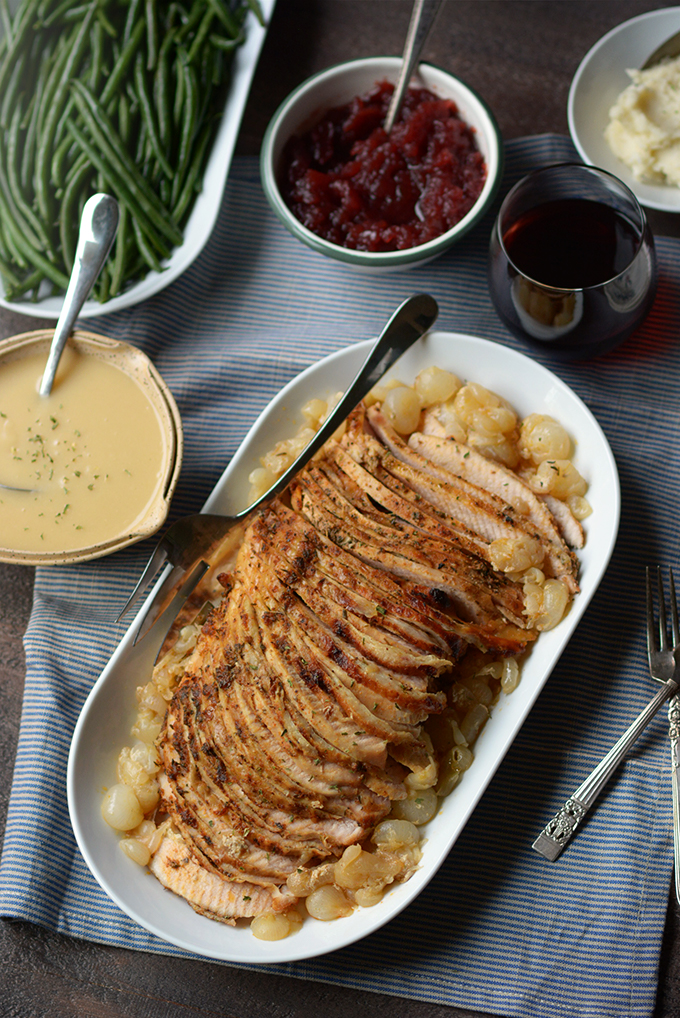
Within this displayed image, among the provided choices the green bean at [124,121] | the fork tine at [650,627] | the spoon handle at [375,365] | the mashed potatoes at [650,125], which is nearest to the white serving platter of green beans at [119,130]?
the green bean at [124,121]

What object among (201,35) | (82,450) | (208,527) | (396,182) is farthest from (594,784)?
(201,35)

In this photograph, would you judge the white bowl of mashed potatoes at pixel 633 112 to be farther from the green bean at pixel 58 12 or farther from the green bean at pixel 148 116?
the green bean at pixel 58 12

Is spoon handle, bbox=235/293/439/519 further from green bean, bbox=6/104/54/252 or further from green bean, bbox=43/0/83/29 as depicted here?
green bean, bbox=43/0/83/29

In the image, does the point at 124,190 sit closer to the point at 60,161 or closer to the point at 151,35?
the point at 60,161

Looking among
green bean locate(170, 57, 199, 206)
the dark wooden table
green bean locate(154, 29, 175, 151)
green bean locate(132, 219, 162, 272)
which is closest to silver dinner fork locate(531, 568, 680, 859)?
the dark wooden table

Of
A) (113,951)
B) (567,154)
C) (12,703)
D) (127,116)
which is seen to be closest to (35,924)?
(113,951)

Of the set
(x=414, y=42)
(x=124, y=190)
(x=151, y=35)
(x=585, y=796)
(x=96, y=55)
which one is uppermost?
(x=414, y=42)

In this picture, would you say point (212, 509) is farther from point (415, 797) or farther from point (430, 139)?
point (430, 139)
